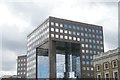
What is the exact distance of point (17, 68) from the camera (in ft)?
644

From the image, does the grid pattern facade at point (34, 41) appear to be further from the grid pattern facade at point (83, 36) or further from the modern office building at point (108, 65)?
the modern office building at point (108, 65)

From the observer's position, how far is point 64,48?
118 meters

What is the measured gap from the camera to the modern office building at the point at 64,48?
109 meters

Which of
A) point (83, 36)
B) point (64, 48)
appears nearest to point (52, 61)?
point (64, 48)

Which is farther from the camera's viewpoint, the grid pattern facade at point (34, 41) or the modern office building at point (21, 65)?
the modern office building at point (21, 65)

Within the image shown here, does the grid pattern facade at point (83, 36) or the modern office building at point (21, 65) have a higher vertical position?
the grid pattern facade at point (83, 36)

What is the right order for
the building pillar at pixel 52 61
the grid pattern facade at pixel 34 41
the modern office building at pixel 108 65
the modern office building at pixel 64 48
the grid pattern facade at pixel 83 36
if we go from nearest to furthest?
the modern office building at pixel 108 65, the building pillar at pixel 52 61, the modern office building at pixel 64 48, the grid pattern facade at pixel 83 36, the grid pattern facade at pixel 34 41

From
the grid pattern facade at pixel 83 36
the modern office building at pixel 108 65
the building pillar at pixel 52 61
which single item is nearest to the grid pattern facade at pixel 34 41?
the building pillar at pixel 52 61

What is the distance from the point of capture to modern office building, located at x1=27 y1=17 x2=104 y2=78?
108625 millimetres

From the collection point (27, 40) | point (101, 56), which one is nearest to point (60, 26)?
point (27, 40)

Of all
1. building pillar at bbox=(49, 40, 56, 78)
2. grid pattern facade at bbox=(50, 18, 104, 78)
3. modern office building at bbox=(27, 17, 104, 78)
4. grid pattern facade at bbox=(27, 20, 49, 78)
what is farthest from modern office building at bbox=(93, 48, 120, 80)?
grid pattern facade at bbox=(27, 20, 49, 78)

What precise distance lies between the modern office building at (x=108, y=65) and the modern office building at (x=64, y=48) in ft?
151

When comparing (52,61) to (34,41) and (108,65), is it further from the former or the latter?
(108,65)

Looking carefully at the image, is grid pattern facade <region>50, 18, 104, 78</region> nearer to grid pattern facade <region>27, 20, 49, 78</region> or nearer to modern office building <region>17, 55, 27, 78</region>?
grid pattern facade <region>27, 20, 49, 78</region>
